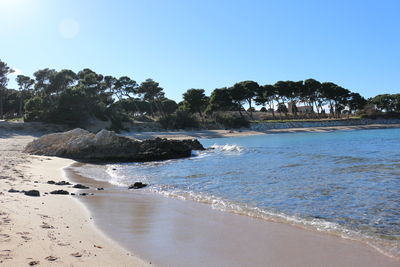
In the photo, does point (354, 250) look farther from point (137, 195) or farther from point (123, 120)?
point (123, 120)

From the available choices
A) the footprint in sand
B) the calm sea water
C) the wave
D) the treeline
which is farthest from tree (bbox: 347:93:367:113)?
the footprint in sand

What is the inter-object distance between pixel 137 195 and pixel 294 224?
5387 mm

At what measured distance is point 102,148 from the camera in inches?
949

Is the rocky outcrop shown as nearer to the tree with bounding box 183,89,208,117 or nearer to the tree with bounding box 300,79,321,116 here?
the tree with bounding box 183,89,208,117

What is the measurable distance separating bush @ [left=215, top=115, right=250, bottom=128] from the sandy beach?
220ft

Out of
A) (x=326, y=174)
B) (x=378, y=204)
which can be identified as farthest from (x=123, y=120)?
(x=378, y=204)

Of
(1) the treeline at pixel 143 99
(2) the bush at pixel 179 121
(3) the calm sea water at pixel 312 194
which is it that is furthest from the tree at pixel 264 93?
(3) the calm sea water at pixel 312 194

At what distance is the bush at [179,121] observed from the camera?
66375mm

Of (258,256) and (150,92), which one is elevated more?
(150,92)

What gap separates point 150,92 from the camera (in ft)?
258

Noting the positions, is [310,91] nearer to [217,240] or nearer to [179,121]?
[179,121]

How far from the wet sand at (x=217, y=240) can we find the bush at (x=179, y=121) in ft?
189

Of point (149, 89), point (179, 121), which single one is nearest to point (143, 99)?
point (149, 89)

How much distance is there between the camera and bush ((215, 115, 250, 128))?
7531 centimetres
